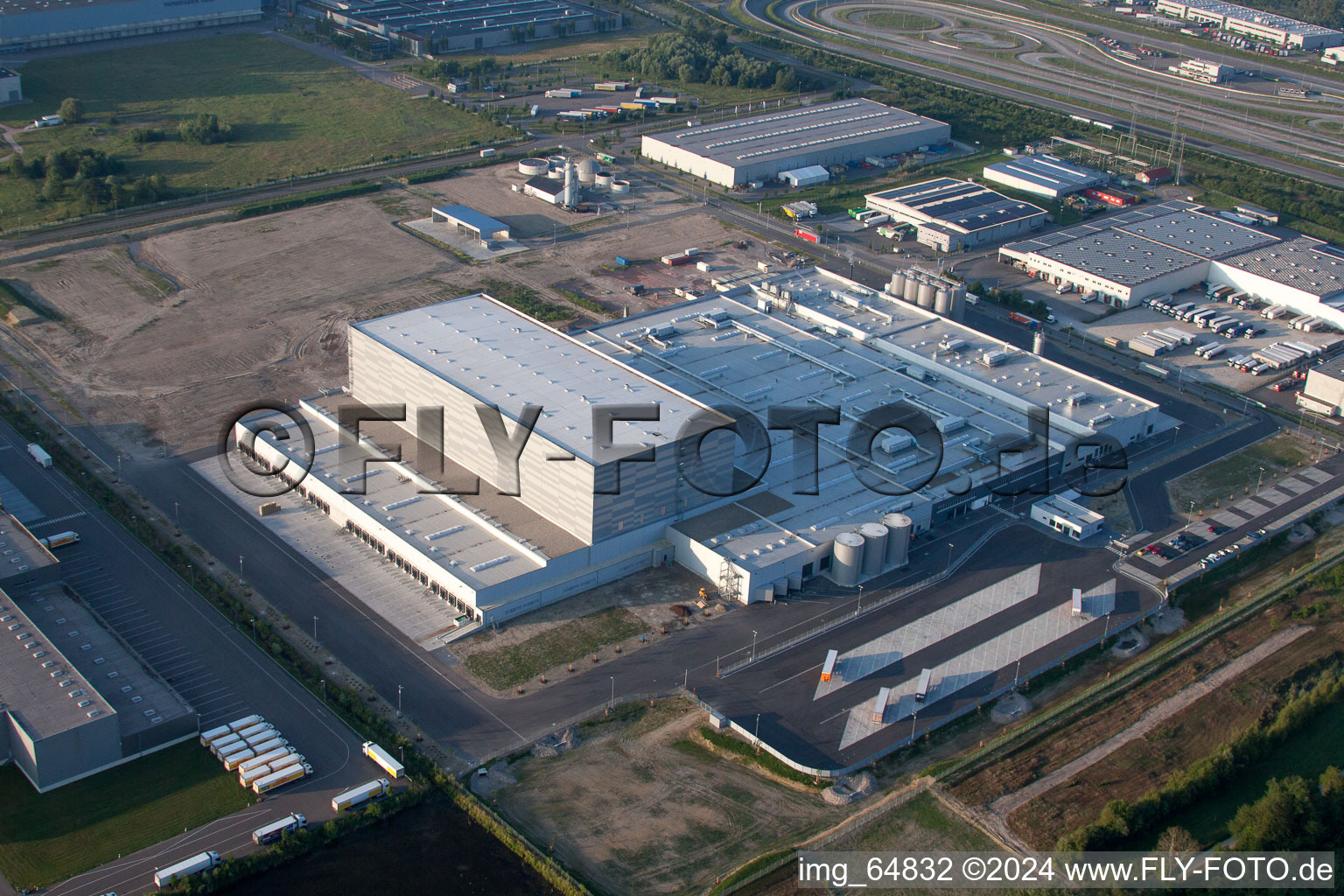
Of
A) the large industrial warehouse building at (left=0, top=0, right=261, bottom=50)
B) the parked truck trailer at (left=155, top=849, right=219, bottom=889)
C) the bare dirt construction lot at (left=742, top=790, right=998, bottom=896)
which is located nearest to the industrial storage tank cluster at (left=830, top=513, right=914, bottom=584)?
the bare dirt construction lot at (left=742, top=790, right=998, bottom=896)

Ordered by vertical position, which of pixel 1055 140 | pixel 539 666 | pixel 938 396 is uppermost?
pixel 1055 140

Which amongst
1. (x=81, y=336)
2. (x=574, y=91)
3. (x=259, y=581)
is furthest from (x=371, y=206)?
(x=259, y=581)

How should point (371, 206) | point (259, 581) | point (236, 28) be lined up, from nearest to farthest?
point (259, 581)
point (371, 206)
point (236, 28)

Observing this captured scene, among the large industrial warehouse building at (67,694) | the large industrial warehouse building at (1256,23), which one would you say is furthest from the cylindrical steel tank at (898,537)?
the large industrial warehouse building at (1256,23)

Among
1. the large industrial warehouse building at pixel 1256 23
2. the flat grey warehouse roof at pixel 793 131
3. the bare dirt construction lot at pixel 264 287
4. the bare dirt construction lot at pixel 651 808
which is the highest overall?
the large industrial warehouse building at pixel 1256 23

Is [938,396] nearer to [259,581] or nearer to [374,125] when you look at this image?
[259,581]

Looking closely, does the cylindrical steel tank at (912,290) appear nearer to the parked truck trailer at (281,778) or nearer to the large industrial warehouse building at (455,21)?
the parked truck trailer at (281,778)
